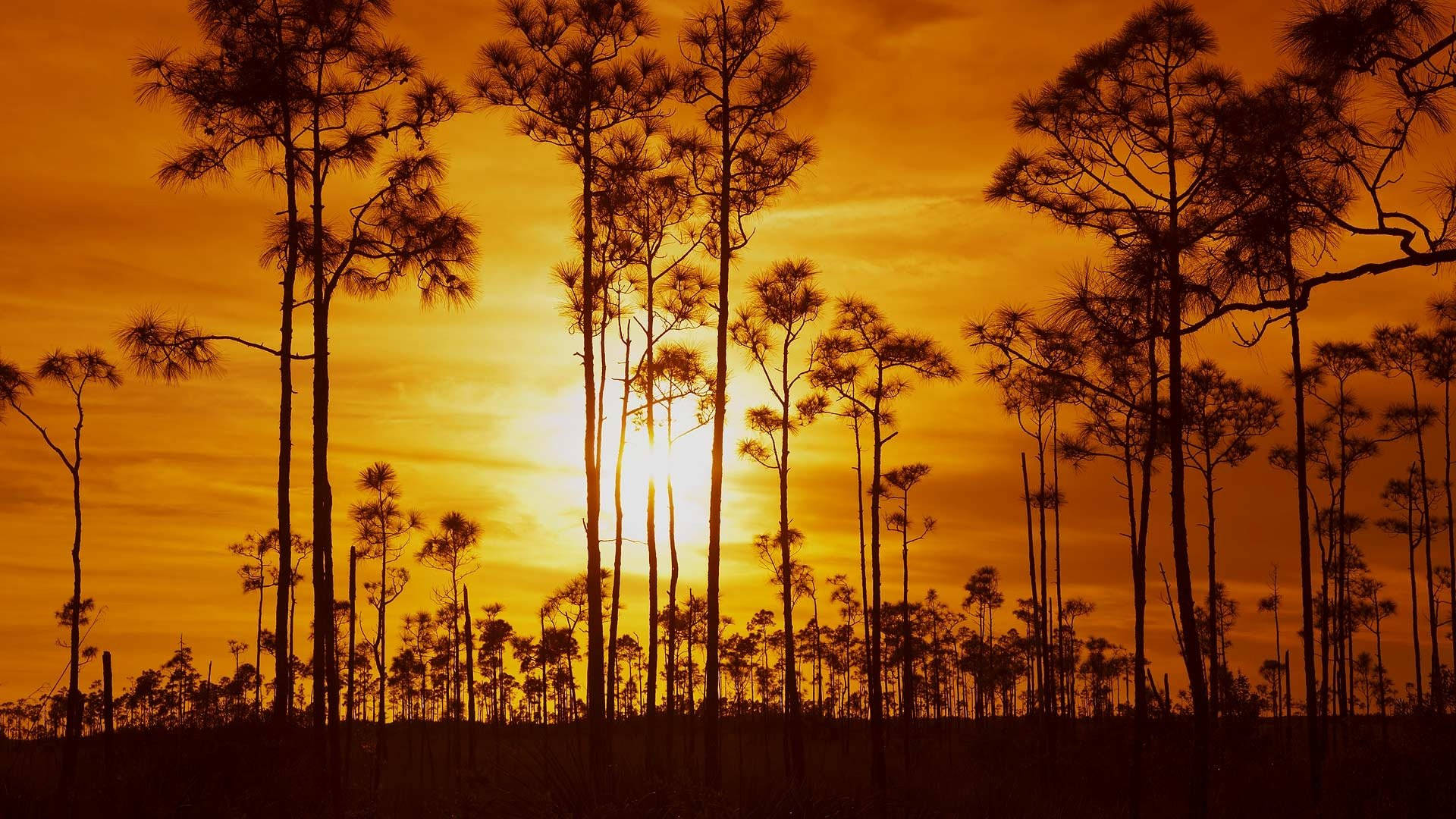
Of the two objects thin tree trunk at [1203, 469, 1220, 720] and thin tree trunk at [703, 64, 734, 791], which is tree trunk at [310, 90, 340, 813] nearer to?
thin tree trunk at [703, 64, 734, 791]

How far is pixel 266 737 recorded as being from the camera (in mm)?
20344

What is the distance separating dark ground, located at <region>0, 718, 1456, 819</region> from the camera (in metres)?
11.6

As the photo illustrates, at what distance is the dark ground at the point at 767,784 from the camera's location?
38.0ft

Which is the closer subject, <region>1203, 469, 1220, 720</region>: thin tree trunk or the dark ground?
the dark ground

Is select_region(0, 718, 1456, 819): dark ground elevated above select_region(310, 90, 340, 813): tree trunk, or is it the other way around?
select_region(310, 90, 340, 813): tree trunk

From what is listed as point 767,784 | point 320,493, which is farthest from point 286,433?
point 767,784

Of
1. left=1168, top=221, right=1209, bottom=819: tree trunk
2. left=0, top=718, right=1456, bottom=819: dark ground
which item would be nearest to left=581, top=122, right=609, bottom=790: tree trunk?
left=0, top=718, right=1456, bottom=819: dark ground

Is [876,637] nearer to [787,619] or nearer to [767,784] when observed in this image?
[787,619]

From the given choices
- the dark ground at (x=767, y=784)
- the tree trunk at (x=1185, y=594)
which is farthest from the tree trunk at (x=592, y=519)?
the tree trunk at (x=1185, y=594)

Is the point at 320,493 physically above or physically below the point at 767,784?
above

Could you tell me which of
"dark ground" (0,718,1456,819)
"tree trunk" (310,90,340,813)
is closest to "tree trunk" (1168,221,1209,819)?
"dark ground" (0,718,1456,819)

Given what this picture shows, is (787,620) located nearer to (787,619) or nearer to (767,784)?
(787,619)

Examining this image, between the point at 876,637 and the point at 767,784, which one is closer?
the point at 767,784

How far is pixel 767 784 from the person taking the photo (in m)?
11.9
